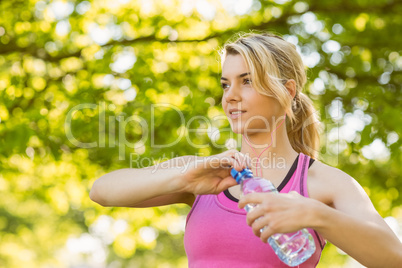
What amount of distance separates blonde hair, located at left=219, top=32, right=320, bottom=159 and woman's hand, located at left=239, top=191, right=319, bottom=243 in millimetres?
770

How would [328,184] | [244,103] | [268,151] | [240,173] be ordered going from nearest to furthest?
[240,173] < [328,184] < [244,103] < [268,151]

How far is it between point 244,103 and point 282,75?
300 mm

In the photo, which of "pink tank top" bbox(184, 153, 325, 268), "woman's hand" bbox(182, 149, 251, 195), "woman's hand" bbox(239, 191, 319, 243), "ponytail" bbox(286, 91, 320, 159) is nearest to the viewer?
"woman's hand" bbox(239, 191, 319, 243)

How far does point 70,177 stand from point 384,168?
4.41 meters

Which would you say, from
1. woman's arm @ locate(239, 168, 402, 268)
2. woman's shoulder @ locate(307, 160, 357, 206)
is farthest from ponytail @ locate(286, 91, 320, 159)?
woman's arm @ locate(239, 168, 402, 268)

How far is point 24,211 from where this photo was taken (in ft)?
66.7

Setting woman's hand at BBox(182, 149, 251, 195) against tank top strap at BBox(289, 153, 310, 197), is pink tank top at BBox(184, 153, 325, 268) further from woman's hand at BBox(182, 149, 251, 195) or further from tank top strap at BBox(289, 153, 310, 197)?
woman's hand at BBox(182, 149, 251, 195)

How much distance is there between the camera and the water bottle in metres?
2.06

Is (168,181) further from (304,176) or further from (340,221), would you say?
(340,221)

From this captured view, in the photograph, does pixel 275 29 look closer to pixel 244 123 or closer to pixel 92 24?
pixel 92 24

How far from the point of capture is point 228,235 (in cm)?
226

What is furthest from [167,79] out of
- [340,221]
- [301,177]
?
[340,221]

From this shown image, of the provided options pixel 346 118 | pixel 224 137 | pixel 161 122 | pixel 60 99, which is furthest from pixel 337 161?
pixel 60 99

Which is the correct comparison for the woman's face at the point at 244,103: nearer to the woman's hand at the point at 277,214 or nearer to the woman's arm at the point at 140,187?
the woman's arm at the point at 140,187
